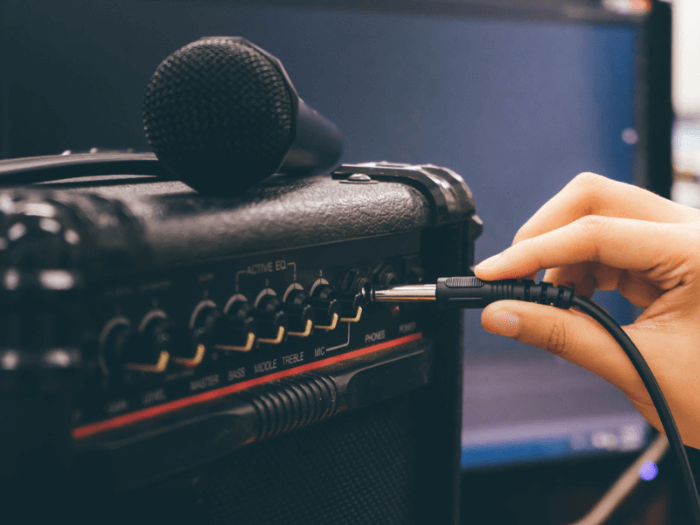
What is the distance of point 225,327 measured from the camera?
34 cm

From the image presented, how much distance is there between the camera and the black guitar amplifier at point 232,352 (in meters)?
0.26

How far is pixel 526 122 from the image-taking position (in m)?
1.03

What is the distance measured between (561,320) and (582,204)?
0.17 metres

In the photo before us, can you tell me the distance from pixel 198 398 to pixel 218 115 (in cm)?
17

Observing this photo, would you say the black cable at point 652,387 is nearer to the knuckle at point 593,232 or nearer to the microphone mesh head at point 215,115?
the knuckle at point 593,232

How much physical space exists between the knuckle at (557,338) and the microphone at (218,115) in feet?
0.77

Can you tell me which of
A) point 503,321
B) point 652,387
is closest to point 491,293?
point 503,321

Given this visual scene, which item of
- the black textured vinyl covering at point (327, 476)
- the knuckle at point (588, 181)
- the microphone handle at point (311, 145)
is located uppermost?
the microphone handle at point (311, 145)

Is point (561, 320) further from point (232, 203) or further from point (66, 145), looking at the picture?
point (66, 145)


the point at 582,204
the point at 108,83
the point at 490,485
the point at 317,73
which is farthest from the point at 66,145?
the point at 490,485

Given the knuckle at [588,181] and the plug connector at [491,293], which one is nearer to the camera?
the plug connector at [491,293]

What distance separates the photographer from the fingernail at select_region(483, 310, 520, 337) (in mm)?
420

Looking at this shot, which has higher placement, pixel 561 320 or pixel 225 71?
pixel 225 71

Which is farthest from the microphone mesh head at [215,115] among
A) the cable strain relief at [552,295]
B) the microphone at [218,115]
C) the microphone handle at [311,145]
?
the cable strain relief at [552,295]
